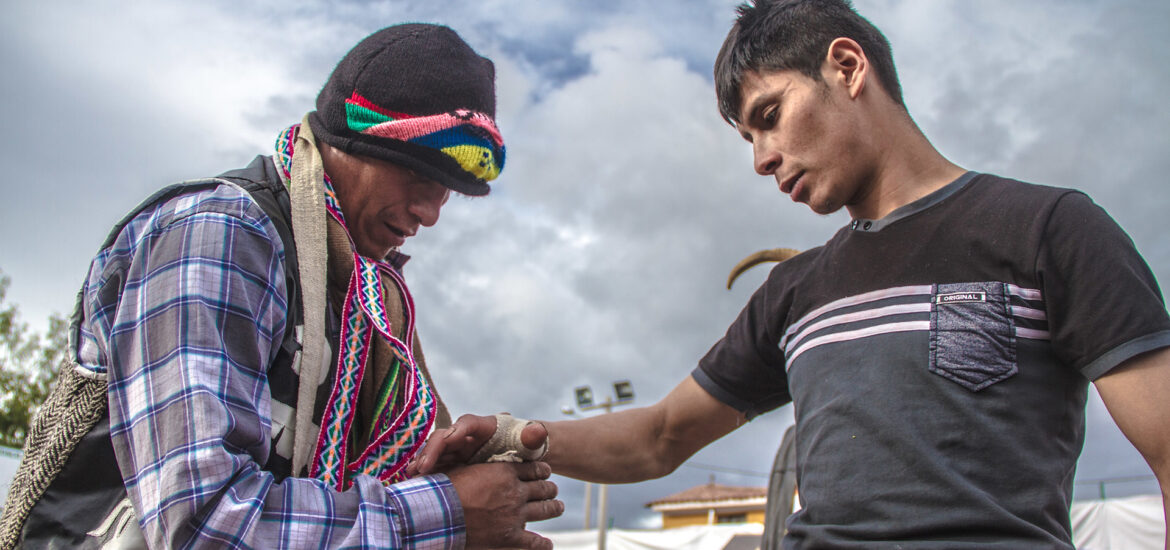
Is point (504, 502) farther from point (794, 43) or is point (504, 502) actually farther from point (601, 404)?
point (601, 404)

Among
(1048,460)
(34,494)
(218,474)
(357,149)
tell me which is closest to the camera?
(218,474)

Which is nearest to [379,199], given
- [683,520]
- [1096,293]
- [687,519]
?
[1096,293]

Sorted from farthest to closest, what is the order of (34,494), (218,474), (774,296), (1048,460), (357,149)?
(774,296) → (357,149) → (1048,460) → (34,494) → (218,474)

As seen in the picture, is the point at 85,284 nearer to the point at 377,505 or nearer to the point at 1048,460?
the point at 377,505

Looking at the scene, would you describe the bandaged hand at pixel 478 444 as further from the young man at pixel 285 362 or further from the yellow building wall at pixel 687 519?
the yellow building wall at pixel 687 519

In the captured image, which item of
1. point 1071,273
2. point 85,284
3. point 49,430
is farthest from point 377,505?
point 1071,273

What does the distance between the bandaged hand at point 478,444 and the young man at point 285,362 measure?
0.06 m

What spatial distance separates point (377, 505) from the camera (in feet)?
5.48

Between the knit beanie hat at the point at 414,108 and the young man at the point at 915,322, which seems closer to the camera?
the young man at the point at 915,322

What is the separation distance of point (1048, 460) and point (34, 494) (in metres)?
2.12

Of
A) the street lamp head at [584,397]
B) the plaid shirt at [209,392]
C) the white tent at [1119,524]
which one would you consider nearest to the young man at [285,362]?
the plaid shirt at [209,392]

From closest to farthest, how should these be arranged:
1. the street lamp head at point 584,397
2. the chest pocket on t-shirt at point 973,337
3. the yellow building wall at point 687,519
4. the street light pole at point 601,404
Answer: the chest pocket on t-shirt at point 973,337
the street light pole at point 601,404
the street lamp head at point 584,397
the yellow building wall at point 687,519

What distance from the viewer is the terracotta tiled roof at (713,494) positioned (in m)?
32.7

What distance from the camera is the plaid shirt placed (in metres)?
1.49
